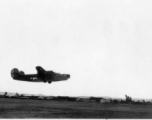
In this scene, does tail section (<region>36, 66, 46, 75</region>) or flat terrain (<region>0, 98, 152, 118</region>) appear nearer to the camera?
flat terrain (<region>0, 98, 152, 118</region>)

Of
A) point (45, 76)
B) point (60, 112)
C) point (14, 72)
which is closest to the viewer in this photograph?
point (60, 112)

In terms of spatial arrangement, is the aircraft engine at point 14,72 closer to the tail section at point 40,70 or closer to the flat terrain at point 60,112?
the tail section at point 40,70

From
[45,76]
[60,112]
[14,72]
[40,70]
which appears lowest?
[60,112]

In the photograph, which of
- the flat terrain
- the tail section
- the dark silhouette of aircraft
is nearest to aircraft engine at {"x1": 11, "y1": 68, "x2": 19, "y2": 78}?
the dark silhouette of aircraft

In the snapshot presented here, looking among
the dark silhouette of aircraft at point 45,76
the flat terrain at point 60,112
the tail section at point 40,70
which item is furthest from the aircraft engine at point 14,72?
the flat terrain at point 60,112

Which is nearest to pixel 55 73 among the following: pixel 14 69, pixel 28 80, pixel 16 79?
pixel 28 80

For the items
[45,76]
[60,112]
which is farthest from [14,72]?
[60,112]

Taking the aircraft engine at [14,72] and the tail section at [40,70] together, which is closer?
the tail section at [40,70]

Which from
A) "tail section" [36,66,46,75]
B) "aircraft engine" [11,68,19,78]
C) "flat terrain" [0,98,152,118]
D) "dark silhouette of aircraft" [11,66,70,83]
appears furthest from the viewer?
"aircraft engine" [11,68,19,78]

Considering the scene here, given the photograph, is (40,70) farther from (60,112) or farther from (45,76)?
(60,112)

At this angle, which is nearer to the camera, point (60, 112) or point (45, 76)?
point (60, 112)

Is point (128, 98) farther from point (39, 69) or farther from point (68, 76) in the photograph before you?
point (39, 69)

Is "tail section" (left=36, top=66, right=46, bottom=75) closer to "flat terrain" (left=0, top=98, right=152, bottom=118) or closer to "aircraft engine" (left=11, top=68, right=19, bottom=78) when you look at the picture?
"aircraft engine" (left=11, top=68, right=19, bottom=78)
